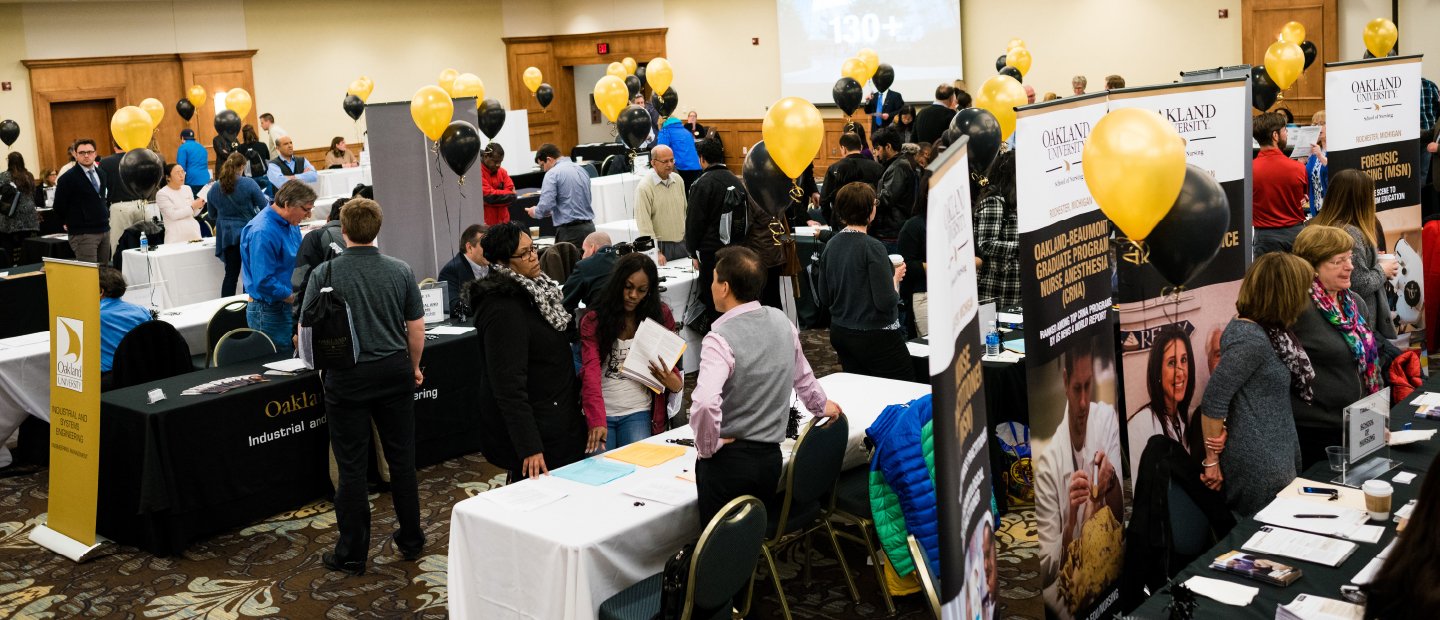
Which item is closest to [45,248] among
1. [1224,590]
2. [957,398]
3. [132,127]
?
[132,127]

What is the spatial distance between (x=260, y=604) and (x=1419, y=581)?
12.8ft

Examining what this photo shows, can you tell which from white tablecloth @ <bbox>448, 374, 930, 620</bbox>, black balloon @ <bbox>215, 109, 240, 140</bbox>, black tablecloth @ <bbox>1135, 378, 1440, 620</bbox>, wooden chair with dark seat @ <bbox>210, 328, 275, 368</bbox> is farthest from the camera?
black balloon @ <bbox>215, 109, 240, 140</bbox>

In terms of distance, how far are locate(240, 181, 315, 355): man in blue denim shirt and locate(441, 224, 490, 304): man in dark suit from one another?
31.3 inches

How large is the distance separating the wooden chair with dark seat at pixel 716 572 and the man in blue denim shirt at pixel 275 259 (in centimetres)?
338

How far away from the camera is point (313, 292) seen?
4594mm

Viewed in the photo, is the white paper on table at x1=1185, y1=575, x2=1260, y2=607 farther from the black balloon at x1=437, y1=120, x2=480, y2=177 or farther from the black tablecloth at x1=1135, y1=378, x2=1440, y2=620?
the black balloon at x1=437, y1=120, x2=480, y2=177

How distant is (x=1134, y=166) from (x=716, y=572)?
152 cm

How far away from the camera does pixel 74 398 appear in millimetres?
5184

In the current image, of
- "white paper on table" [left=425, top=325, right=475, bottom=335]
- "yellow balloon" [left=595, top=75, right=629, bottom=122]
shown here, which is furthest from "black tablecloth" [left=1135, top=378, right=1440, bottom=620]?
"yellow balloon" [left=595, top=75, right=629, bottom=122]

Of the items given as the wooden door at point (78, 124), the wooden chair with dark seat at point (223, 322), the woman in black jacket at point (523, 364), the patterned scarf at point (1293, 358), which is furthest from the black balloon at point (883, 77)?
the wooden door at point (78, 124)

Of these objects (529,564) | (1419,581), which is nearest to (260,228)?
(529,564)

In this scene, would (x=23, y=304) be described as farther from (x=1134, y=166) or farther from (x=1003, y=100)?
(x=1134, y=166)

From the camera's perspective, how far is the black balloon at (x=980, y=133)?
632 centimetres

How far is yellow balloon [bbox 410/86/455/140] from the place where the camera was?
7371 mm
